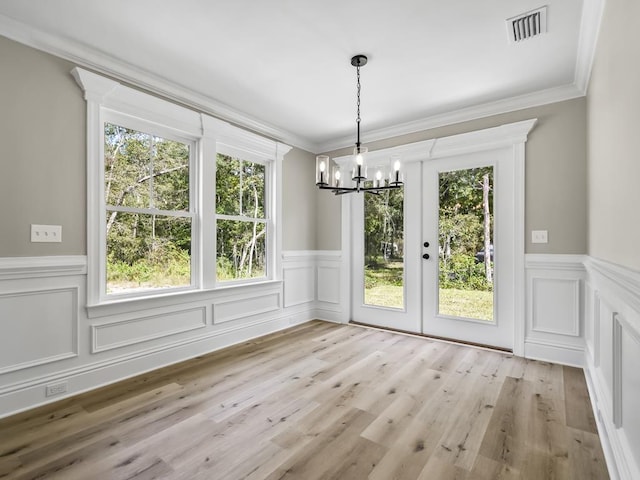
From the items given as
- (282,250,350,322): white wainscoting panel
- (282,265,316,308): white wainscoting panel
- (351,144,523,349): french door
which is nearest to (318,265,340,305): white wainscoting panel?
(282,250,350,322): white wainscoting panel

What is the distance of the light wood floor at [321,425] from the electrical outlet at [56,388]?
10 centimetres

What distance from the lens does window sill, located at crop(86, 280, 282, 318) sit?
8.89 ft

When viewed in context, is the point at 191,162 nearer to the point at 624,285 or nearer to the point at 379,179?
the point at 379,179

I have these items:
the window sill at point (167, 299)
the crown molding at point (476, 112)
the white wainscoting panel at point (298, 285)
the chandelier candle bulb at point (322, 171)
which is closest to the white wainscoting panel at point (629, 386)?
the chandelier candle bulb at point (322, 171)

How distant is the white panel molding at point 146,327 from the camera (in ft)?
8.87

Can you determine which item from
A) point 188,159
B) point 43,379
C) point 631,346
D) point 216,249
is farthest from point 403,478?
point 188,159

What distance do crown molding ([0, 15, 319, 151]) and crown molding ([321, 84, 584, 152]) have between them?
4.75 ft

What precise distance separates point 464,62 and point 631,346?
2.38m

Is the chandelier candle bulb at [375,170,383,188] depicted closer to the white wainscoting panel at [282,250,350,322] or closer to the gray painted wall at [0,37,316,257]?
the white wainscoting panel at [282,250,350,322]

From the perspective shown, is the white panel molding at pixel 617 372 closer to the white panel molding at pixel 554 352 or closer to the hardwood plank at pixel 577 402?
the hardwood plank at pixel 577 402

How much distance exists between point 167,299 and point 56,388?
3.30ft

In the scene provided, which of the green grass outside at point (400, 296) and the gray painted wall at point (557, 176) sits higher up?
the gray painted wall at point (557, 176)

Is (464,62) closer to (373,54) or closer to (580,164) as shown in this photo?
(373,54)

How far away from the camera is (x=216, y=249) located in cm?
367
